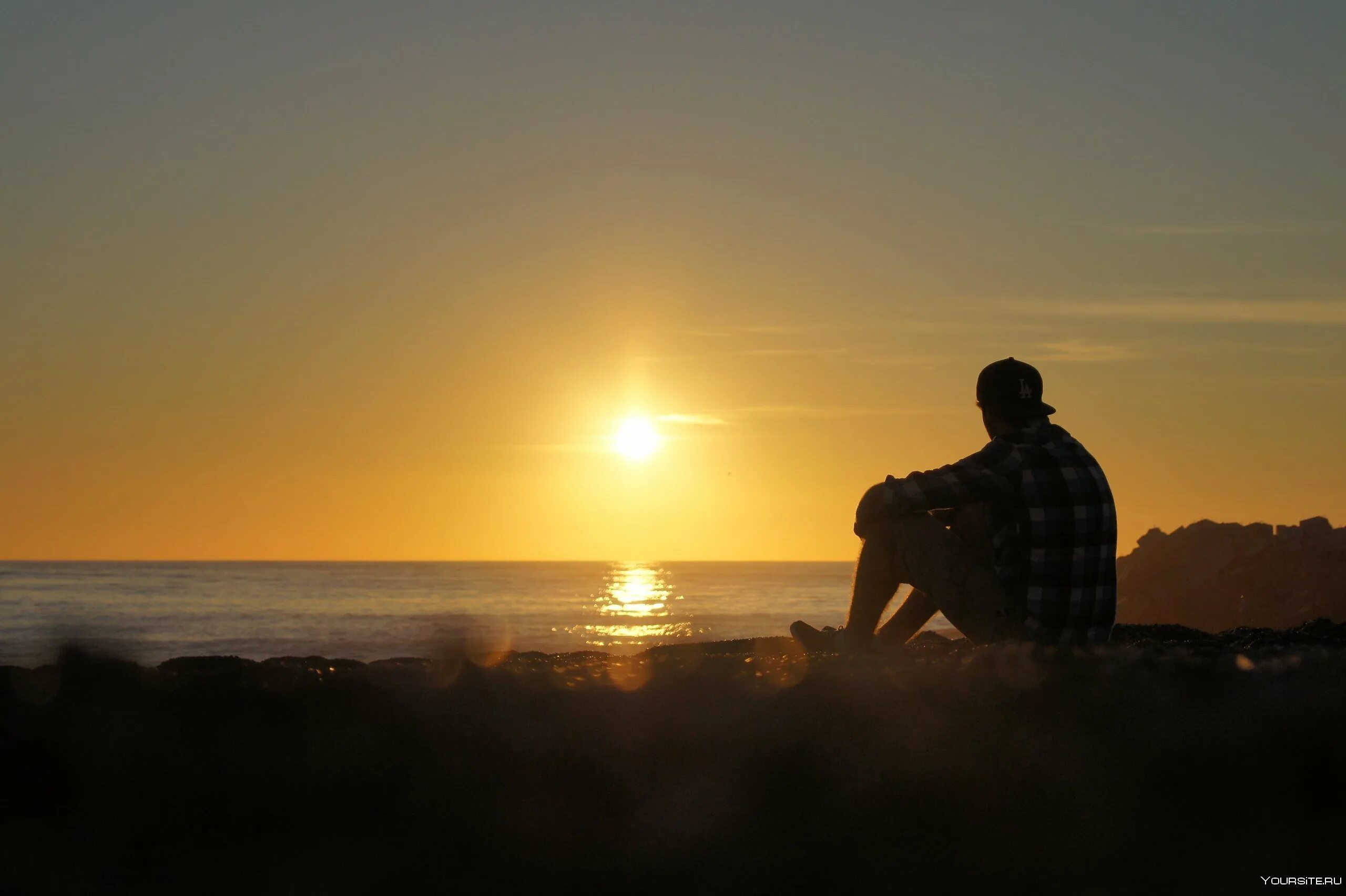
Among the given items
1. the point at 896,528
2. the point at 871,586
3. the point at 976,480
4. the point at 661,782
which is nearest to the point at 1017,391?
the point at 976,480

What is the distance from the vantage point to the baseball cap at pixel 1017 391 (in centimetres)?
500

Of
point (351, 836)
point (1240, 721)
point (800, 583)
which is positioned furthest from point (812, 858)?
point (800, 583)

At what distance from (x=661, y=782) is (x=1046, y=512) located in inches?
83.5

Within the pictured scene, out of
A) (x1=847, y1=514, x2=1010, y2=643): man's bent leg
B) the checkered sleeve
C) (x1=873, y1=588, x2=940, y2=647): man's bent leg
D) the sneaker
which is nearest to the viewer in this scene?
the checkered sleeve

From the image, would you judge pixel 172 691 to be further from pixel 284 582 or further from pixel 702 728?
pixel 284 582

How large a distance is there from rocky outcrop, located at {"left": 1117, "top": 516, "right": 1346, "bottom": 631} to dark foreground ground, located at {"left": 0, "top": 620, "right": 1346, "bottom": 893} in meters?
28.0

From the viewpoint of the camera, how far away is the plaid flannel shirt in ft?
15.8

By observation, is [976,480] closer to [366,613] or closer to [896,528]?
[896,528]

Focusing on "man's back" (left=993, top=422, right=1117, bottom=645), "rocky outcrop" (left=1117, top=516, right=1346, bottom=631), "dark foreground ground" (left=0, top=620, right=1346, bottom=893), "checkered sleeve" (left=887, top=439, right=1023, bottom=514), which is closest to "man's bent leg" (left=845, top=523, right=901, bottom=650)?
"checkered sleeve" (left=887, top=439, right=1023, bottom=514)

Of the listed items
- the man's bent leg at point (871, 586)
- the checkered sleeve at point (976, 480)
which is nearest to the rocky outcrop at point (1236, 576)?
the man's bent leg at point (871, 586)

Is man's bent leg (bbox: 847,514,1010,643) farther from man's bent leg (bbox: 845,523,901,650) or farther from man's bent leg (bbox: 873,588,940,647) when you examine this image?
man's bent leg (bbox: 873,588,940,647)

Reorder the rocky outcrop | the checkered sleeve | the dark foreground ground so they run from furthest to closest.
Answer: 1. the rocky outcrop
2. the checkered sleeve
3. the dark foreground ground

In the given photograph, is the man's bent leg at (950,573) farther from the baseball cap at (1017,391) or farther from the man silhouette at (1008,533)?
the baseball cap at (1017,391)

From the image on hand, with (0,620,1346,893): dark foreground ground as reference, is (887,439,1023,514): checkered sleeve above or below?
above
